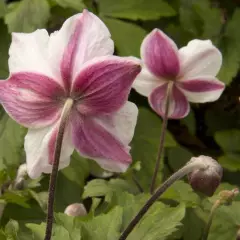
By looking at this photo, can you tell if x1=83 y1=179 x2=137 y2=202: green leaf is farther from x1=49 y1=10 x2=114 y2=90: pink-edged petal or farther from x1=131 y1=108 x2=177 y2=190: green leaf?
x1=49 y1=10 x2=114 y2=90: pink-edged petal

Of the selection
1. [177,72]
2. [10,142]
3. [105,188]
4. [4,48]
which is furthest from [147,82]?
[4,48]

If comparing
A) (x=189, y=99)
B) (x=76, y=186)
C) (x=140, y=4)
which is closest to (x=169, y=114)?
(x=189, y=99)

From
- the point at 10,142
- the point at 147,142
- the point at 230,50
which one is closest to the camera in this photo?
the point at 10,142

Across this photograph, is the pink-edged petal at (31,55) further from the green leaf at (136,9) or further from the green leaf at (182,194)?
the green leaf at (136,9)

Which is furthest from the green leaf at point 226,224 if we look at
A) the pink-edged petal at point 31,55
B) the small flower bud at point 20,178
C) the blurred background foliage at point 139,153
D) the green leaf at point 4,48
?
the green leaf at point 4,48

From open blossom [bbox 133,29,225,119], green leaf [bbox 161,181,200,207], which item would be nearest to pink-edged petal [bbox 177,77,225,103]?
open blossom [bbox 133,29,225,119]

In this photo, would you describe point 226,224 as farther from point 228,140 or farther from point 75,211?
point 228,140

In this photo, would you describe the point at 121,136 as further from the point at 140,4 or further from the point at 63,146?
the point at 140,4
